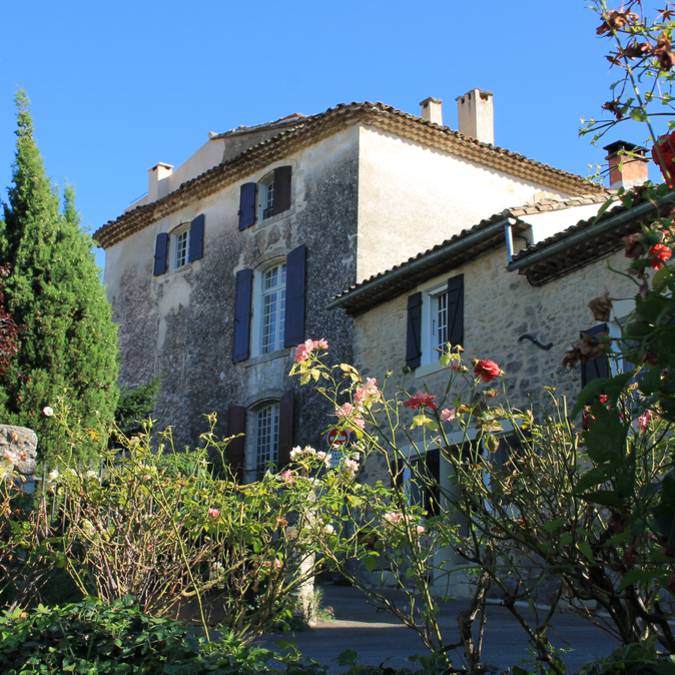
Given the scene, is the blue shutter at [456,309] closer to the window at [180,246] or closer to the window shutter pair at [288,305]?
the window shutter pair at [288,305]

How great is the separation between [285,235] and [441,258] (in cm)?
465

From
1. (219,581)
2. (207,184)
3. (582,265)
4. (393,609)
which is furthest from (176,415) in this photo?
(393,609)

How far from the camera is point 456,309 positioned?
40.9ft

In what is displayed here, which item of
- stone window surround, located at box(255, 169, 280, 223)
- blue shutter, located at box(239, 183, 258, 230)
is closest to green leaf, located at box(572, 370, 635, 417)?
stone window surround, located at box(255, 169, 280, 223)

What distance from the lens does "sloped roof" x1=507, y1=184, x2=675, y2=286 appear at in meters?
9.67

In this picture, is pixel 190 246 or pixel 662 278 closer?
pixel 662 278

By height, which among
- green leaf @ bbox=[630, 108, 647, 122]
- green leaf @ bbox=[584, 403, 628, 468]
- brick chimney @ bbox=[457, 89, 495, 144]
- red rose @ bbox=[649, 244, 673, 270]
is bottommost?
green leaf @ bbox=[584, 403, 628, 468]

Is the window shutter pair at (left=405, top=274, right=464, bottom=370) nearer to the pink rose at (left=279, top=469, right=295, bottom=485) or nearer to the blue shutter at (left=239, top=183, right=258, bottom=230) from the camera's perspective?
the blue shutter at (left=239, top=183, right=258, bottom=230)

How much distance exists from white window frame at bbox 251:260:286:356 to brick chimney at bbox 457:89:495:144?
4.05 meters

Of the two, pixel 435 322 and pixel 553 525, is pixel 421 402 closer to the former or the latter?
pixel 553 525

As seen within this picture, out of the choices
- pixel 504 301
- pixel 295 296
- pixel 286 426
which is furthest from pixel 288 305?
pixel 504 301

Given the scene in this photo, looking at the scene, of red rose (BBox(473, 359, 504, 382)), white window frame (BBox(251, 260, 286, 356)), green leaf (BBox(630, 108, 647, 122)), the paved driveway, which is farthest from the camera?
white window frame (BBox(251, 260, 286, 356))

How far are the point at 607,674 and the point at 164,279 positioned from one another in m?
17.4

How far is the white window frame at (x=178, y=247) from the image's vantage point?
18906mm
